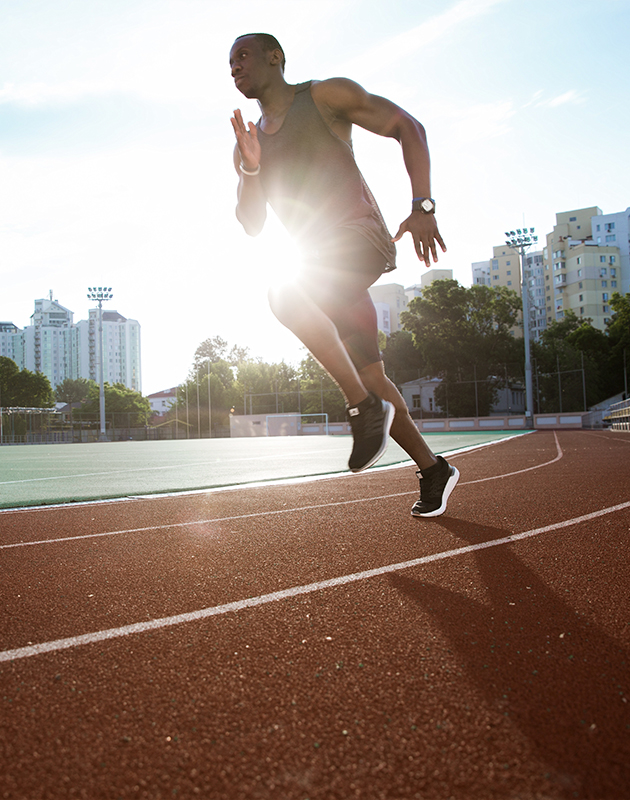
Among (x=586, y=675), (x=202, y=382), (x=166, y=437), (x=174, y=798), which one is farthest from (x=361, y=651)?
(x=202, y=382)

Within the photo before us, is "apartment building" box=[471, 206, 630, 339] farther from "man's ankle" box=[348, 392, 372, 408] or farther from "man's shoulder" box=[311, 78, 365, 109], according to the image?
"man's ankle" box=[348, 392, 372, 408]

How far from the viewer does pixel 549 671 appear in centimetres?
134

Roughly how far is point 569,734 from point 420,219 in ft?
6.86

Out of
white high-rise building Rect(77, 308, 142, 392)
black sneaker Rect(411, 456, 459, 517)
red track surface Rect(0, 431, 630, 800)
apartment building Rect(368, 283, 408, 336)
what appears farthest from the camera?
white high-rise building Rect(77, 308, 142, 392)

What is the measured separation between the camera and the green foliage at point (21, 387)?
66188 mm

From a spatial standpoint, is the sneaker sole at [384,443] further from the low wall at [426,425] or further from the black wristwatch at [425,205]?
the low wall at [426,425]

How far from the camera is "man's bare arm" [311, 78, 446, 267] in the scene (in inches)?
103

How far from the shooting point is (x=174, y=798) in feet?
3.01

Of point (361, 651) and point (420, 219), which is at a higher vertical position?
point (420, 219)

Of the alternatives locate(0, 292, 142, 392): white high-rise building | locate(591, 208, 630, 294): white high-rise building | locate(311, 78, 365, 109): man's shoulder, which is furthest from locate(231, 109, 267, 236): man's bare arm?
locate(0, 292, 142, 392): white high-rise building

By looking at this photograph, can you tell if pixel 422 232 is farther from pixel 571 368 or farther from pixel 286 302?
pixel 571 368

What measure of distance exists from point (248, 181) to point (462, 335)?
139 ft

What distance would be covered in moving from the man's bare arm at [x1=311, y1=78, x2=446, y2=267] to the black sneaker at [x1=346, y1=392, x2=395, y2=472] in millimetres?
698

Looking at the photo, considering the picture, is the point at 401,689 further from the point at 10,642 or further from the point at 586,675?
the point at 10,642
